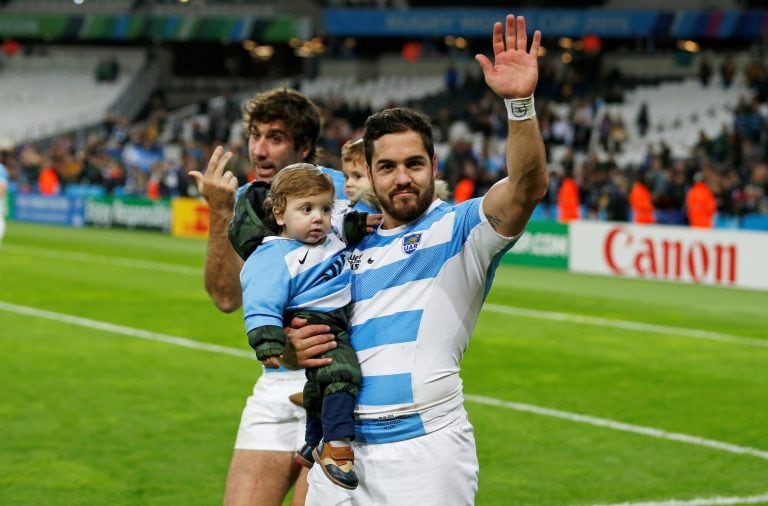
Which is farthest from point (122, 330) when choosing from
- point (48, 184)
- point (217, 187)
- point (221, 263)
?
point (48, 184)

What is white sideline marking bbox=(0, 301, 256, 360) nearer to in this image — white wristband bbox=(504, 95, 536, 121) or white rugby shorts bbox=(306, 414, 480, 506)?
white rugby shorts bbox=(306, 414, 480, 506)

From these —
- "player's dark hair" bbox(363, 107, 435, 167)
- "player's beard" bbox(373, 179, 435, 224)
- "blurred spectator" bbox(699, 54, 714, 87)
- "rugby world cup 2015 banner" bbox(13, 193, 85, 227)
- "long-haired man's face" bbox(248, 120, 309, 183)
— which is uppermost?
"blurred spectator" bbox(699, 54, 714, 87)

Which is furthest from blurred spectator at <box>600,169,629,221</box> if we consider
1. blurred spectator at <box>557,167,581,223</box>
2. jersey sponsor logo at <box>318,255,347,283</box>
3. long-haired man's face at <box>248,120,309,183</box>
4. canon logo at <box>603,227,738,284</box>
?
jersey sponsor logo at <box>318,255,347,283</box>

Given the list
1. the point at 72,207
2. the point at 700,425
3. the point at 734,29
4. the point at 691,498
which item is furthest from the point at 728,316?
the point at 734,29

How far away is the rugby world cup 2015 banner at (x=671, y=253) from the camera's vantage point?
20094 mm

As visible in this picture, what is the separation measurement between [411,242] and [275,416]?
4.75ft

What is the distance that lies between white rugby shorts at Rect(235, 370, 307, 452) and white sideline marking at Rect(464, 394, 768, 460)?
5.05 m

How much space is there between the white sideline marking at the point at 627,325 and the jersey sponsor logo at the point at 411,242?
1103cm

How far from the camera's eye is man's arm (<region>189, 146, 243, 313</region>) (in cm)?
575

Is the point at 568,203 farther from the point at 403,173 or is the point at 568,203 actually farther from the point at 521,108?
the point at 521,108

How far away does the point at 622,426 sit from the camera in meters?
10.8

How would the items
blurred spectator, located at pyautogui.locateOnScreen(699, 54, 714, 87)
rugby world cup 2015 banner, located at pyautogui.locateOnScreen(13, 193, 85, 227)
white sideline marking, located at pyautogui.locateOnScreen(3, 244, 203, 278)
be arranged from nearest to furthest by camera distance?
white sideline marking, located at pyautogui.locateOnScreen(3, 244, 203, 278)
rugby world cup 2015 banner, located at pyautogui.locateOnScreen(13, 193, 85, 227)
blurred spectator, located at pyautogui.locateOnScreen(699, 54, 714, 87)

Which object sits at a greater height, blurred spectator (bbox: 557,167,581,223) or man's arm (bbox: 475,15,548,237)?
man's arm (bbox: 475,15,548,237)

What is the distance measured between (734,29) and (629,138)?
23.6 feet
